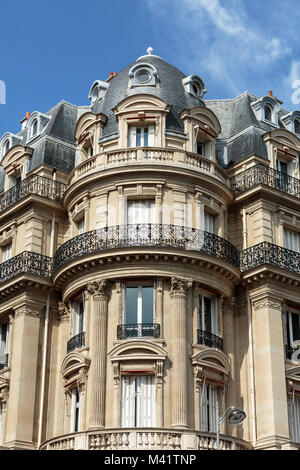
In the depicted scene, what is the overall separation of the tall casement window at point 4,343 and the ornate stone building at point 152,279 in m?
0.10

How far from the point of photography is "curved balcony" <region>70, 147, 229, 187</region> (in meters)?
38.8

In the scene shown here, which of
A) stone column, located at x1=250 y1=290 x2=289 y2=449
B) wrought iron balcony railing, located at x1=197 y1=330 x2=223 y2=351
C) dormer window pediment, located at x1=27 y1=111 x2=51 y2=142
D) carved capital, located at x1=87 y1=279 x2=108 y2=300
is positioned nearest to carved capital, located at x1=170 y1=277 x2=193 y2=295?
wrought iron balcony railing, located at x1=197 y1=330 x2=223 y2=351

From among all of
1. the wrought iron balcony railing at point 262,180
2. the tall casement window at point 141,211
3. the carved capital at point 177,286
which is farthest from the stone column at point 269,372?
the tall casement window at point 141,211

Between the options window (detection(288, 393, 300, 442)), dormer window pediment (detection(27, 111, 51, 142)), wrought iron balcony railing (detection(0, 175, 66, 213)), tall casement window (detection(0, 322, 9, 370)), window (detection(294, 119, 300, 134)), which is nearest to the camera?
window (detection(288, 393, 300, 442))

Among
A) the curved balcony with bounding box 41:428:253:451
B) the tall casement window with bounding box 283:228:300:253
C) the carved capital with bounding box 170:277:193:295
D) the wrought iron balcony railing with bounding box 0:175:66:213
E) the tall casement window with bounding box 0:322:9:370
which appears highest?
the wrought iron balcony railing with bounding box 0:175:66:213

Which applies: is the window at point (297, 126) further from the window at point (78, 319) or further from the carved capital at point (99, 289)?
the window at point (78, 319)

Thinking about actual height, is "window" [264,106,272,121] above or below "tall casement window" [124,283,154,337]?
above

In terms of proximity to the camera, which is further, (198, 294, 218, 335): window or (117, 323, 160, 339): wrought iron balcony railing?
(198, 294, 218, 335): window

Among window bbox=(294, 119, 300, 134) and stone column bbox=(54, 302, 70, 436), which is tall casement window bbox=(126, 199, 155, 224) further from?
window bbox=(294, 119, 300, 134)

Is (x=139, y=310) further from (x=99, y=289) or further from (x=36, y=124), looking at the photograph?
(x=36, y=124)

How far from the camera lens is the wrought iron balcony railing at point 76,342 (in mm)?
37031

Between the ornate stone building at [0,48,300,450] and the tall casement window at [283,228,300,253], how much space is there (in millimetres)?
91

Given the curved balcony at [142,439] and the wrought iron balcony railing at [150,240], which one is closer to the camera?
the curved balcony at [142,439]

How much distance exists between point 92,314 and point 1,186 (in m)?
12.0
